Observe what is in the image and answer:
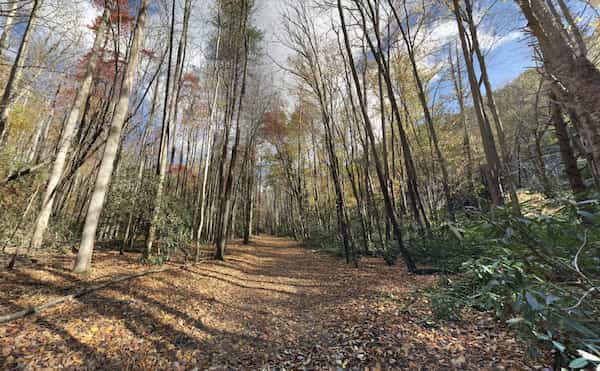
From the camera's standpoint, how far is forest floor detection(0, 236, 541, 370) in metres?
2.30

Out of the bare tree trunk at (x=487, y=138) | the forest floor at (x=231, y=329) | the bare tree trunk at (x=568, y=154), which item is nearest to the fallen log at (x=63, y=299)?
the forest floor at (x=231, y=329)

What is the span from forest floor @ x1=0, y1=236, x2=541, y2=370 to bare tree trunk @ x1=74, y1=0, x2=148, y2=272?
478 millimetres

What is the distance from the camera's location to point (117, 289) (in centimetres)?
403

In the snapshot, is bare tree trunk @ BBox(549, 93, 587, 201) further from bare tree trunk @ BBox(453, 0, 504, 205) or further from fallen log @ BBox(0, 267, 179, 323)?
fallen log @ BBox(0, 267, 179, 323)

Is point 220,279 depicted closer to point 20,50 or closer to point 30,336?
point 30,336

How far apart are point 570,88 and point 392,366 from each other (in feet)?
10.9

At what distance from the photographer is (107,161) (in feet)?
16.3

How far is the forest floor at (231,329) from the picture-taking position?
2.30 metres

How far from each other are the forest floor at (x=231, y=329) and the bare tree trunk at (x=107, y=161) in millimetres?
478

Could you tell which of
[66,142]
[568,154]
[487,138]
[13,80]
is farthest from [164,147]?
[568,154]

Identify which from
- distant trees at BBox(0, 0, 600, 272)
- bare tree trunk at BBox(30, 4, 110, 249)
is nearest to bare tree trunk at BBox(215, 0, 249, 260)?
distant trees at BBox(0, 0, 600, 272)

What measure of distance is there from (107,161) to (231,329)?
4.60 m

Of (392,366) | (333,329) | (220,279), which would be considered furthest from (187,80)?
(392,366)

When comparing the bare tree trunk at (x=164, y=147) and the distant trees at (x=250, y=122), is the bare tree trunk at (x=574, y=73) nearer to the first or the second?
the distant trees at (x=250, y=122)
